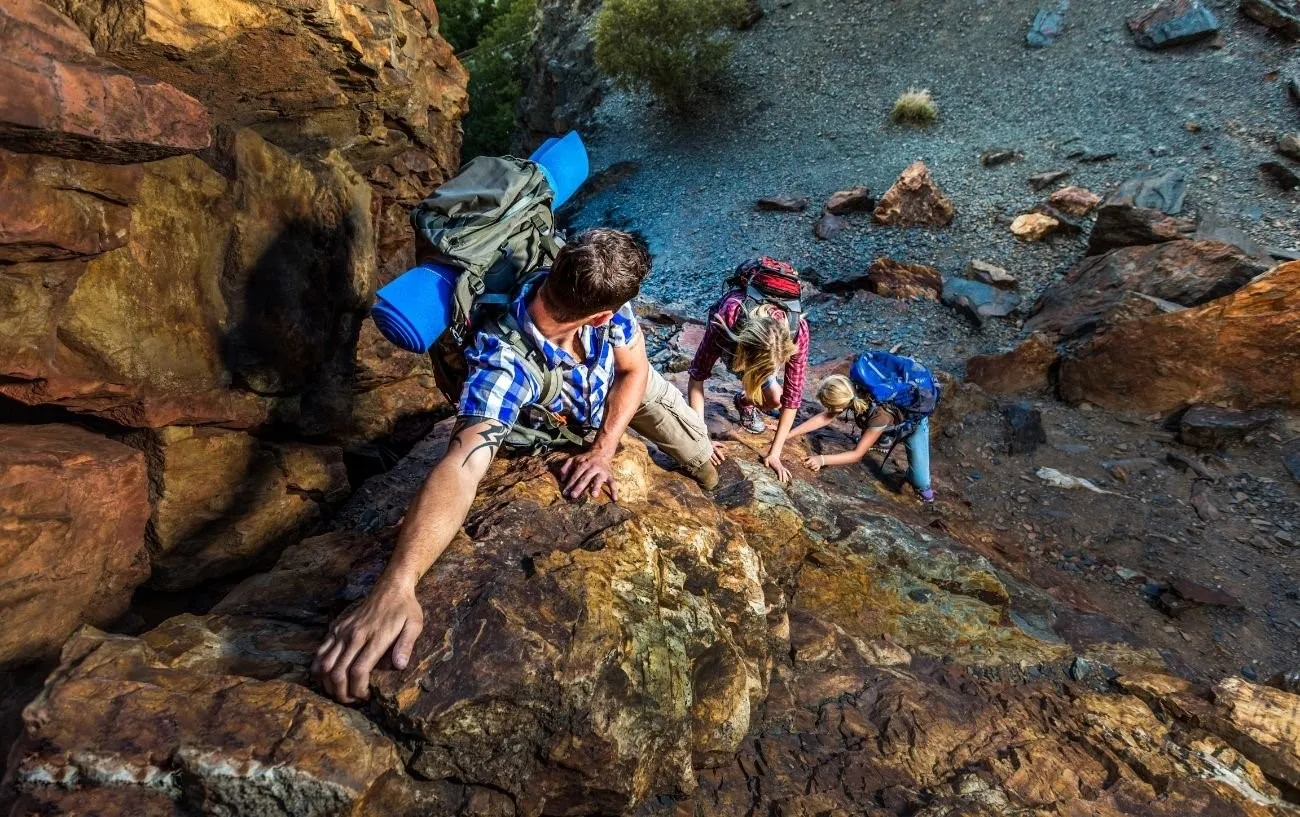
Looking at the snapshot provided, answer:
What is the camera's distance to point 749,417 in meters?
6.52

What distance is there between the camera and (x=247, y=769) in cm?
181

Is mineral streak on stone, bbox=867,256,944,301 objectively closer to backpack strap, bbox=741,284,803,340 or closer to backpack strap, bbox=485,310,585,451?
backpack strap, bbox=741,284,803,340

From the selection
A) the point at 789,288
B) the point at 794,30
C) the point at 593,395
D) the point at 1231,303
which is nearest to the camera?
the point at 593,395

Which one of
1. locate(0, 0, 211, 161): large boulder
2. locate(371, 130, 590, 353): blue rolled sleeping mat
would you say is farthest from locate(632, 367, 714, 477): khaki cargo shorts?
locate(0, 0, 211, 161): large boulder

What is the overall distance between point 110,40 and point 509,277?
2152mm

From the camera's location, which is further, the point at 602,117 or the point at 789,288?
the point at 602,117

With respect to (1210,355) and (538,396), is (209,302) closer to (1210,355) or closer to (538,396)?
(538,396)

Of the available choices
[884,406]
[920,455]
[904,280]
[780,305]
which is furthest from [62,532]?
[904,280]

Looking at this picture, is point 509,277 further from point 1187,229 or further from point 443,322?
point 1187,229

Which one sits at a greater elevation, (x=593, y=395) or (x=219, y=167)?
(x=219, y=167)

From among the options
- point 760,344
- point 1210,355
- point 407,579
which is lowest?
point 1210,355

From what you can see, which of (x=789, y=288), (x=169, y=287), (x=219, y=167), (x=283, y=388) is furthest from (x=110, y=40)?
(x=789, y=288)

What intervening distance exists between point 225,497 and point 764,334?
146 inches

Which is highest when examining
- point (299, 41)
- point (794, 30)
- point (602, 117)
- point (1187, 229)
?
point (299, 41)
